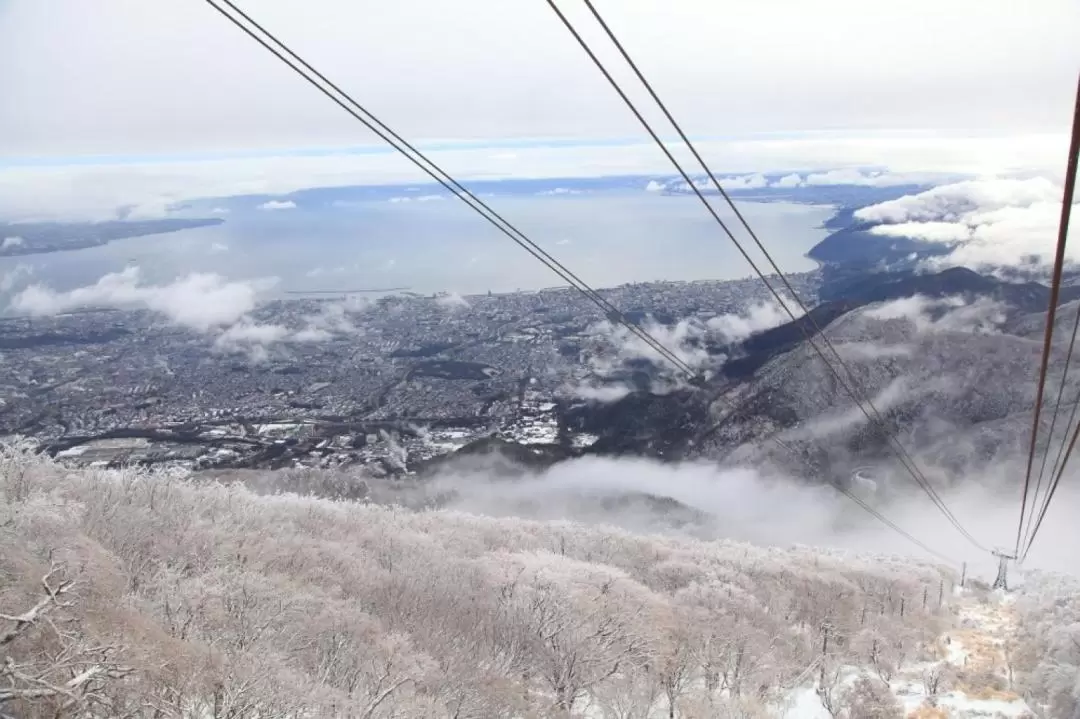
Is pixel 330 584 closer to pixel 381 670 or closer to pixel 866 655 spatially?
pixel 381 670

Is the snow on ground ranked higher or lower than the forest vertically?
lower

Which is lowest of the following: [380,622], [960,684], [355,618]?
[960,684]

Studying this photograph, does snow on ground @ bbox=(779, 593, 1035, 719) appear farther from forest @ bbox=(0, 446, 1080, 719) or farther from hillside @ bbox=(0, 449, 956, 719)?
hillside @ bbox=(0, 449, 956, 719)

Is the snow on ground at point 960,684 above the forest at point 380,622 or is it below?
below

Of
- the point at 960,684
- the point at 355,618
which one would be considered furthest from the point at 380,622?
the point at 960,684

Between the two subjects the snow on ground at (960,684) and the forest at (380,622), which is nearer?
the forest at (380,622)

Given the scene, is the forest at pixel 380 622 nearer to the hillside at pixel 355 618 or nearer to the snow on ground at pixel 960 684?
the hillside at pixel 355 618

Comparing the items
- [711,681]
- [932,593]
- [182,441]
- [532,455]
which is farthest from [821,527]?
[711,681]

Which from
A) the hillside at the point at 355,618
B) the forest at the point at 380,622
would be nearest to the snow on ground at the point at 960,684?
the forest at the point at 380,622

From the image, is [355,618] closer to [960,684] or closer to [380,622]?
[380,622]

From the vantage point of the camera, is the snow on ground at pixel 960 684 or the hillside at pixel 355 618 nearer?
the hillside at pixel 355 618

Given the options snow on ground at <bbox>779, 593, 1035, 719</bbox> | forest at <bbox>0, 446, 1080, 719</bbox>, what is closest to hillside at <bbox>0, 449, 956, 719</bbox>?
forest at <bbox>0, 446, 1080, 719</bbox>

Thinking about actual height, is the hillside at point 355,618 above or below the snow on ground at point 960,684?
above
